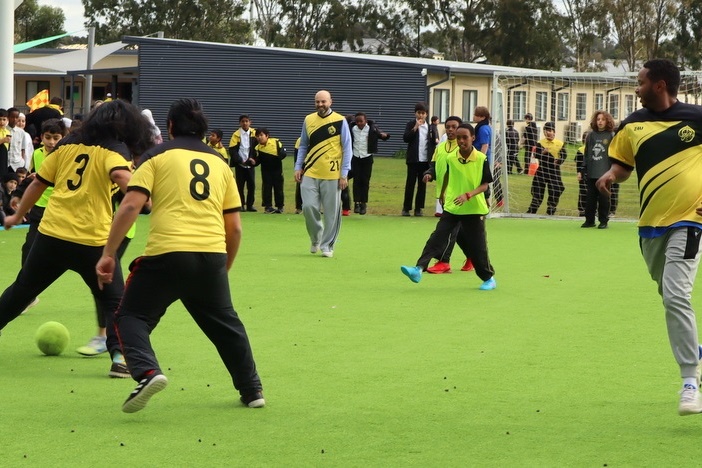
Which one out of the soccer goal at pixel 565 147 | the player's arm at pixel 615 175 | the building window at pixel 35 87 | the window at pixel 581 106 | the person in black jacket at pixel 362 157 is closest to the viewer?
the player's arm at pixel 615 175

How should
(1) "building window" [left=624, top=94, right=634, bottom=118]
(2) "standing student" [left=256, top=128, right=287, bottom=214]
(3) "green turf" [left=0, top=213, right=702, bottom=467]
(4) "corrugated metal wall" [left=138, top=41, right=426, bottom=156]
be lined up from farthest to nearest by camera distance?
(4) "corrugated metal wall" [left=138, top=41, right=426, bottom=156], (1) "building window" [left=624, top=94, right=634, bottom=118], (2) "standing student" [left=256, top=128, right=287, bottom=214], (3) "green turf" [left=0, top=213, right=702, bottom=467]

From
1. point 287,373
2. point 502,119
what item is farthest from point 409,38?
point 287,373

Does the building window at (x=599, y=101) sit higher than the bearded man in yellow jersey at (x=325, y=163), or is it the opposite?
the building window at (x=599, y=101)

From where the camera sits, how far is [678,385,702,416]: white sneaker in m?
6.12

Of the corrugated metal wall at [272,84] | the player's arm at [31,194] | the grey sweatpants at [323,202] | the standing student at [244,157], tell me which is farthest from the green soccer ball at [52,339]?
the corrugated metal wall at [272,84]

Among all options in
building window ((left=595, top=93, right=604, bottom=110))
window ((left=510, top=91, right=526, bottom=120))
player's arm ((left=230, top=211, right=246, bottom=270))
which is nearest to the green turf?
player's arm ((left=230, top=211, right=246, bottom=270))

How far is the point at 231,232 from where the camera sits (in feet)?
21.8

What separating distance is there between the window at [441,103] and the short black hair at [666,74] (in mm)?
38967

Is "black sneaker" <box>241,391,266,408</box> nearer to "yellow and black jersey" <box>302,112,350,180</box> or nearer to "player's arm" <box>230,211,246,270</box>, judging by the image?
"player's arm" <box>230,211,246,270</box>

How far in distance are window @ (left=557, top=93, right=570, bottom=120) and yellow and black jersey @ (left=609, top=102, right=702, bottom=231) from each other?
1146 inches

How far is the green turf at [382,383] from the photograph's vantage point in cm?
576

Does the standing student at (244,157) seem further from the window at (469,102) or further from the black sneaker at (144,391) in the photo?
the window at (469,102)

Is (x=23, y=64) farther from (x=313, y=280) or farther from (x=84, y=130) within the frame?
(x=84, y=130)

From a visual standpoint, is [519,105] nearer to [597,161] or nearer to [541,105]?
[541,105]
